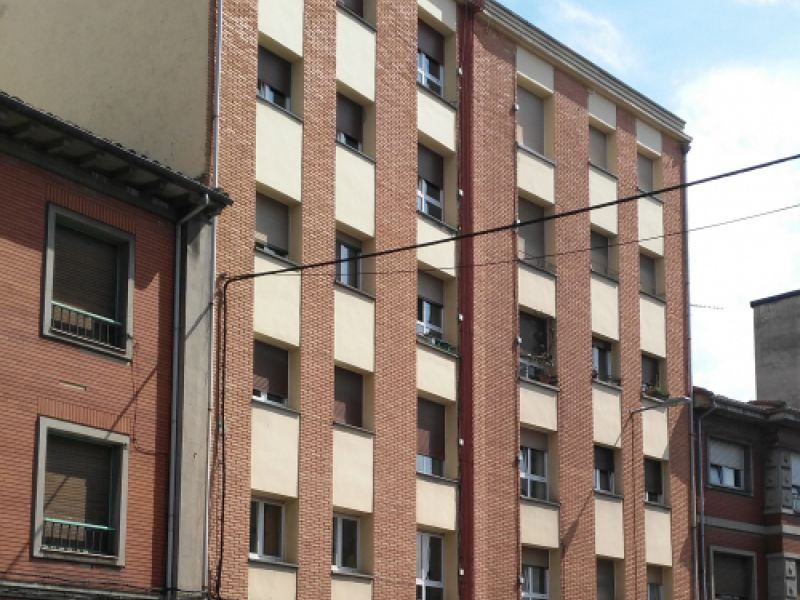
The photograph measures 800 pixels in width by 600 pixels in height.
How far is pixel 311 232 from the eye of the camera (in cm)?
2731

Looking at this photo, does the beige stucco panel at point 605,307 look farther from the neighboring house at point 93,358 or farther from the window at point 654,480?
the neighboring house at point 93,358

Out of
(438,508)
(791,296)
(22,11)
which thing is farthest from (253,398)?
(791,296)

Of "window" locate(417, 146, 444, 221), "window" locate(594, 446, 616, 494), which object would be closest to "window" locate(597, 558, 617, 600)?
"window" locate(594, 446, 616, 494)

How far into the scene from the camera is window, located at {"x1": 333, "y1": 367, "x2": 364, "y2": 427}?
2748 centimetres

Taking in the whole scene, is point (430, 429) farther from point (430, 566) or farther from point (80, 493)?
point (80, 493)

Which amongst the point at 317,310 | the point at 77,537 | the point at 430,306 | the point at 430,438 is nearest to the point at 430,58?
the point at 430,306

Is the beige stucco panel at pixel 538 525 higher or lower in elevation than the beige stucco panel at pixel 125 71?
lower

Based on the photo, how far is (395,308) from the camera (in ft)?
95.3

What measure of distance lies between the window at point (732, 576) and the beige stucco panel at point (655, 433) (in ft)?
10.2

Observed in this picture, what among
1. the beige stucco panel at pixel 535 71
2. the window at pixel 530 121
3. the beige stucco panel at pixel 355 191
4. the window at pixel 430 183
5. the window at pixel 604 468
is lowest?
the window at pixel 604 468

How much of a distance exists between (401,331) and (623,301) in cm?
902


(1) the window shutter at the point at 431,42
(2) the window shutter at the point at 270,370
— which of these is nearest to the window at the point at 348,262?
(2) the window shutter at the point at 270,370

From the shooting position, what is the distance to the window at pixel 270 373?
1020 inches

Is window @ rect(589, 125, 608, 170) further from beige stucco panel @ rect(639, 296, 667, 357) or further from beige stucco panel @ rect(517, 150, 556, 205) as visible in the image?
beige stucco panel @ rect(639, 296, 667, 357)
